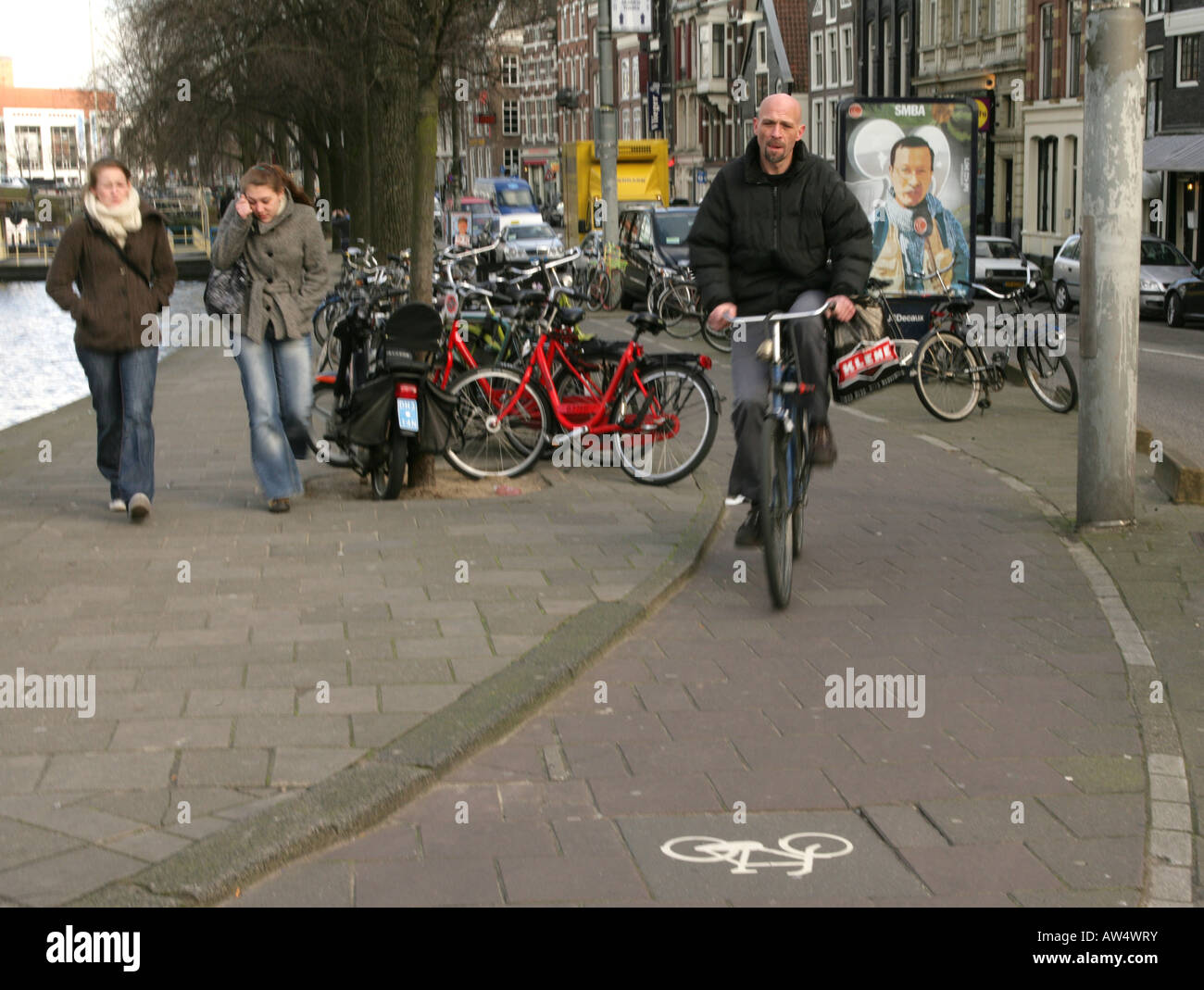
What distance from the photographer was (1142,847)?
4172 mm

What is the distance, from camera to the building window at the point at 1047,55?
160 ft

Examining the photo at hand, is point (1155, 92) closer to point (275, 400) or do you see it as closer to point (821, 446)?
point (275, 400)

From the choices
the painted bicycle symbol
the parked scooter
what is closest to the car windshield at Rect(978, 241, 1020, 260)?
the parked scooter

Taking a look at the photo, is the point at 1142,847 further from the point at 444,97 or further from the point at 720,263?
the point at 444,97

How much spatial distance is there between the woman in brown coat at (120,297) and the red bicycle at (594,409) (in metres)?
1.81

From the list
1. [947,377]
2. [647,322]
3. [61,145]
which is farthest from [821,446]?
[61,145]

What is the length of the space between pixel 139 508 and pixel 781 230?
351 cm

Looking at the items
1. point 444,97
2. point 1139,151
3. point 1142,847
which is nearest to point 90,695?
point 1142,847

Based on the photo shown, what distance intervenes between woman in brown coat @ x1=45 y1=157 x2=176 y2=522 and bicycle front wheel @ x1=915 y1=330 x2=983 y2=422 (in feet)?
21.6

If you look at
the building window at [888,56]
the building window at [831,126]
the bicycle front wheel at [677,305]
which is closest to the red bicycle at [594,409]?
the bicycle front wheel at [677,305]

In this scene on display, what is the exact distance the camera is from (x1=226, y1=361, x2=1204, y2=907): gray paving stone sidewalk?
3.99 meters

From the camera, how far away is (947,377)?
13.4 m

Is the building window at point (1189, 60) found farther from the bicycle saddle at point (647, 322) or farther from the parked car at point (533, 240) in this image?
the bicycle saddle at point (647, 322)
